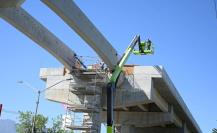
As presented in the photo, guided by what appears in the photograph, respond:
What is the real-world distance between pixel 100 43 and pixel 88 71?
4.14m

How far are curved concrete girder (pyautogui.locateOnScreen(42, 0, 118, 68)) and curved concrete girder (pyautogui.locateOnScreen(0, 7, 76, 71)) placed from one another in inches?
101

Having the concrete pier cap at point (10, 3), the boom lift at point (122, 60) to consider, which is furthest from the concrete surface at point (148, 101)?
the concrete pier cap at point (10, 3)

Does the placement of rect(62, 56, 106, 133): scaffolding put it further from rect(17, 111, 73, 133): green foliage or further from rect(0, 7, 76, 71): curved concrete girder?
rect(17, 111, 73, 133): green foliage

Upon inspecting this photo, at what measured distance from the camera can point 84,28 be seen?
95.1ft

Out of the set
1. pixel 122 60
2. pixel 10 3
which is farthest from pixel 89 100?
pixel 10 3

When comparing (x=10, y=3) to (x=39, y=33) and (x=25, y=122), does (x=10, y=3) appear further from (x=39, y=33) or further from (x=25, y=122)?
(x=25, y=122)

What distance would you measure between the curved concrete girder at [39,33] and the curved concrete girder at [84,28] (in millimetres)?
2571

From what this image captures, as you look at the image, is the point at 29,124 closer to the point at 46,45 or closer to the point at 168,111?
the point at 168,111

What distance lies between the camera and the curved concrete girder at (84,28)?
25.5 meters

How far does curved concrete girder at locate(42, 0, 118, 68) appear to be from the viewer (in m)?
25.5

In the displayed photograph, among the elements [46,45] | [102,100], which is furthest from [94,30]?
[102,100]

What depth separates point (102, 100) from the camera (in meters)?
37.6

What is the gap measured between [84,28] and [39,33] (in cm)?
309

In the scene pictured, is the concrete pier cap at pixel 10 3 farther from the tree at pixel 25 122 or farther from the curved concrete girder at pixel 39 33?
the tree at pixel 25 122
